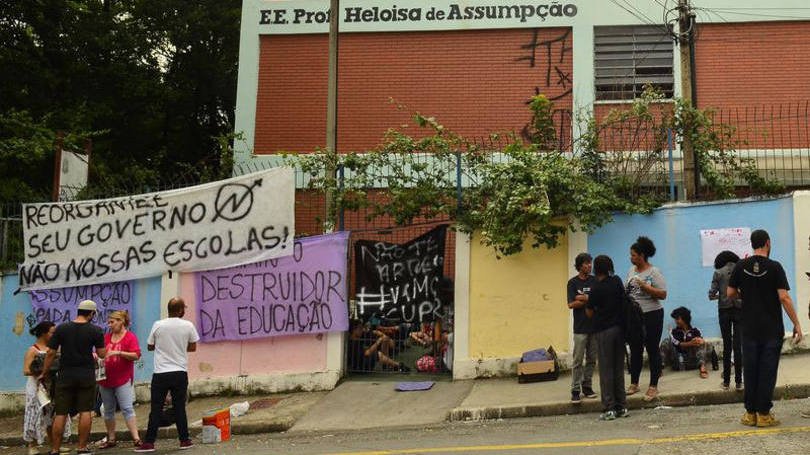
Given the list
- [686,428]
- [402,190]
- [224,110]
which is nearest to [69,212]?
[402,190]

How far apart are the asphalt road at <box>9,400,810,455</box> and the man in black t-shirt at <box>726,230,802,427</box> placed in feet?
0.77

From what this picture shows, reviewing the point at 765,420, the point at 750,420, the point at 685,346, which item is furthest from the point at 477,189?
the point at 765,420

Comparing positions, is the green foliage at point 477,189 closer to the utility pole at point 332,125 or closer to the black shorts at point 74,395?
the utility pole at point 332,125

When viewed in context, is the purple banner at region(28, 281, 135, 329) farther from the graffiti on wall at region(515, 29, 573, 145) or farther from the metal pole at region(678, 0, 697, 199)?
the graffiti on wall at region(515, 29, 573, 145)

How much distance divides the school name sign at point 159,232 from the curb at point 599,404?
3.78 m

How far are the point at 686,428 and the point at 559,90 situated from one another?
35.3ft

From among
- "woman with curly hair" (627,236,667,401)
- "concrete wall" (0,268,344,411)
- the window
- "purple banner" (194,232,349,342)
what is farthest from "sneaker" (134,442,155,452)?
the window

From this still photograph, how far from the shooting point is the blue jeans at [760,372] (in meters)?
6.89

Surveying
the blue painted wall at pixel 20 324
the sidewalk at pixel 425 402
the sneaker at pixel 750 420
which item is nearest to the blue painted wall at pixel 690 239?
the sidewalk at pixel 425 402

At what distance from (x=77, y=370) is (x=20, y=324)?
4.16 metres

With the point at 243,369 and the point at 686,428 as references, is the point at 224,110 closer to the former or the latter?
the point at 243,369

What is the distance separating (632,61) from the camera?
16750 mm

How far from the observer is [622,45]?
16812 millimetres

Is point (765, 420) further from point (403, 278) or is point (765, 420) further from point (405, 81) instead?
point (405, 81)
